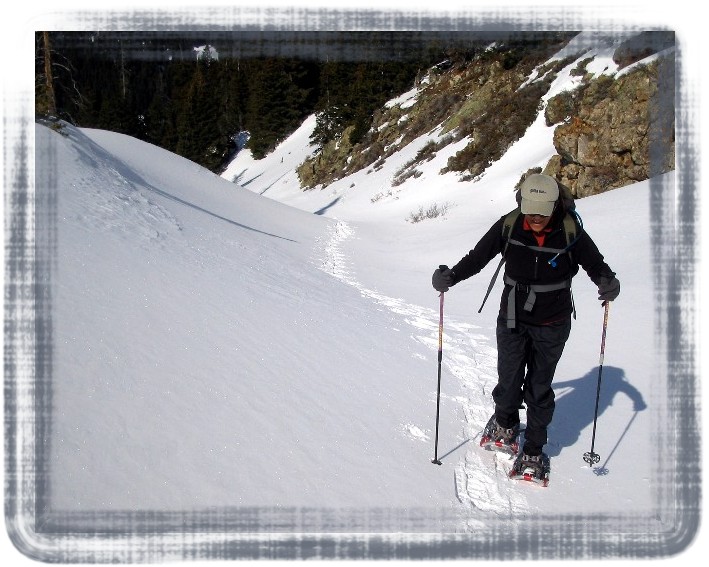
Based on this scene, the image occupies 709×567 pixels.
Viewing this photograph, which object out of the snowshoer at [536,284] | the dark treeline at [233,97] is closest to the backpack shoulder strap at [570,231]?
the snowshoer at [536,284]

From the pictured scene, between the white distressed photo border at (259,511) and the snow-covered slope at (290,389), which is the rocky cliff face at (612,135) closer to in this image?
the snow-covered slope at (290,389)

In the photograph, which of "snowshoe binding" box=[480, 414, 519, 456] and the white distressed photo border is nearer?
the white distressed photo border

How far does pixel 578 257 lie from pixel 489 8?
73.3 inches

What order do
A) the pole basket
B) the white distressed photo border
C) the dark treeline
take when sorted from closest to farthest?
the white distressed photo border, the pole basket, the dark treeline

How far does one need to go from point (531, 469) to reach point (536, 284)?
1168mm

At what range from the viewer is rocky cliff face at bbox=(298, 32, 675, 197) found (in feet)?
44.5

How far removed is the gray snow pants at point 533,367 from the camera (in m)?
3.41

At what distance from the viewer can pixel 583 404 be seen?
449cm

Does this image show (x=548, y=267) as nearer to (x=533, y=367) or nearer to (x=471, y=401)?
(x=533, y=367)

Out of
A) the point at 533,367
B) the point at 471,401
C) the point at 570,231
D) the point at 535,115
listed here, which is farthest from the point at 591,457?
the point at 535,115

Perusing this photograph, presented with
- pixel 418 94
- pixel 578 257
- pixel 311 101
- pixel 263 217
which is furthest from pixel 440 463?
pixel 311 101

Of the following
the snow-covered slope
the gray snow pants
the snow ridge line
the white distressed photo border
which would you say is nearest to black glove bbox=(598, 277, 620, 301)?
the gray snow pants

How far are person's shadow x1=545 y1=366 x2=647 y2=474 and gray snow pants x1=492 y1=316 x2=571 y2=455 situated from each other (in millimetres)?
429

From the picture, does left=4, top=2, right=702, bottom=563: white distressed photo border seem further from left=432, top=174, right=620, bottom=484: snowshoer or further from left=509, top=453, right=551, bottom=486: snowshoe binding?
left=432, top=174, right=620, bottom=484: snowshoer
